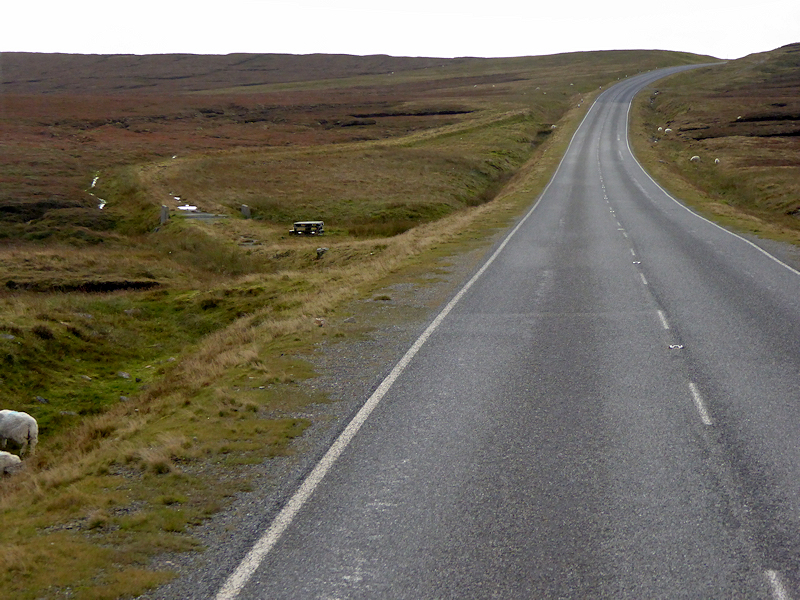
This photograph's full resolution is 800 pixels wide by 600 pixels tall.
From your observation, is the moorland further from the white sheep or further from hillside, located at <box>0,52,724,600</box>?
the white sheep

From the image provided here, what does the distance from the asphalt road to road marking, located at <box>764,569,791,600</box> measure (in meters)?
0.03

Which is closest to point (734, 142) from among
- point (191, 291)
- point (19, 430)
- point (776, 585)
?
point (191, 291)

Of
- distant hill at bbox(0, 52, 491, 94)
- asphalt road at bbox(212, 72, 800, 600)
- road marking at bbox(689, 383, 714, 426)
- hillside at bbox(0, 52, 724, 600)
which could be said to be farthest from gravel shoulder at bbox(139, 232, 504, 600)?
distant hill at bbox(0, 52, 491, 94)

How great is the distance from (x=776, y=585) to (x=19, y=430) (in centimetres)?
1034

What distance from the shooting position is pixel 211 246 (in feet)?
93.1

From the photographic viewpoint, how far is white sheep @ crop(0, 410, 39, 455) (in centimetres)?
1070

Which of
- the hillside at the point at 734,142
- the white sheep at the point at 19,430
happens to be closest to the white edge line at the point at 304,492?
the white sheep at the point at 19,430

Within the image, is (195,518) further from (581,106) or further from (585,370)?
(581,106)

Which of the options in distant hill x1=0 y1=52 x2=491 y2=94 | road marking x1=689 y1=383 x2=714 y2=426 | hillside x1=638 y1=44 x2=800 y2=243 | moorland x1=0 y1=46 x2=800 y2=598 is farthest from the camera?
distant hill x1=0 y1=52 x2=491 y2=94

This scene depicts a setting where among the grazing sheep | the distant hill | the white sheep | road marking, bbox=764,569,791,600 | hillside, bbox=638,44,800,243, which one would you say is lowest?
the white sheep

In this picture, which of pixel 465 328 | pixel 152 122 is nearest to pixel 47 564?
pixel 465 328

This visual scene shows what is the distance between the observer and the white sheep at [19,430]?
10.7 m

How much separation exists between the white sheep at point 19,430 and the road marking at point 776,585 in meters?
9.89

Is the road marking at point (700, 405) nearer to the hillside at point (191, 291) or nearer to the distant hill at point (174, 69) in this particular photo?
the hillside at point (191, 291)
